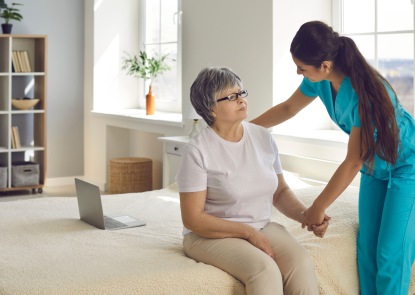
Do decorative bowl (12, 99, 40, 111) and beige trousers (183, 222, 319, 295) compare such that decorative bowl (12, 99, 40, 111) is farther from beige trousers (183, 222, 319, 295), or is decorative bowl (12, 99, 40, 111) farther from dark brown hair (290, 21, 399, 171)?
dark brown hair (290, 21, 399, 171)

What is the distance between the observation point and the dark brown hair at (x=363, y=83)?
5.23ft

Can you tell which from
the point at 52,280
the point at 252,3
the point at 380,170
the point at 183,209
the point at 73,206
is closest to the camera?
the point at 52,280

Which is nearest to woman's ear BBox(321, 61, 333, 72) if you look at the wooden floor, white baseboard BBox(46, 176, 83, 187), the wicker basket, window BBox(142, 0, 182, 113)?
the wicker basket

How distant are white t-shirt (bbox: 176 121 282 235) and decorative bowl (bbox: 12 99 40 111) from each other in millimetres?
3577

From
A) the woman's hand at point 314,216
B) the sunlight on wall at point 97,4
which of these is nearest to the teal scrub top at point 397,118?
the woman's hand at point 314,216

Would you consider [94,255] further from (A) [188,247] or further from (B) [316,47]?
(B) [316,47]

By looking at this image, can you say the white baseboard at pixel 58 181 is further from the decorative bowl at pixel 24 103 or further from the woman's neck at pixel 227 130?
the woman's neck at pixel 227 130

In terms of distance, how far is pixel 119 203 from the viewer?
2.52m

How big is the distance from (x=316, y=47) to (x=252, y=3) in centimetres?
175

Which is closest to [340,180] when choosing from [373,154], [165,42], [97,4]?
[373,154]

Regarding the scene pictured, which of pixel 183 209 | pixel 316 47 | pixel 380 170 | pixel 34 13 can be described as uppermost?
pixel 34 13

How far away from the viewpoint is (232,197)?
164 centimetres

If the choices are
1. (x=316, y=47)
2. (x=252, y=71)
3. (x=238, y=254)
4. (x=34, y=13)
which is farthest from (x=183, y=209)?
(x=34, y=13)

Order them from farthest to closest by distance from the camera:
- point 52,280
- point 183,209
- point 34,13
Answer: point 34,13
point 183,209
point 52,280
